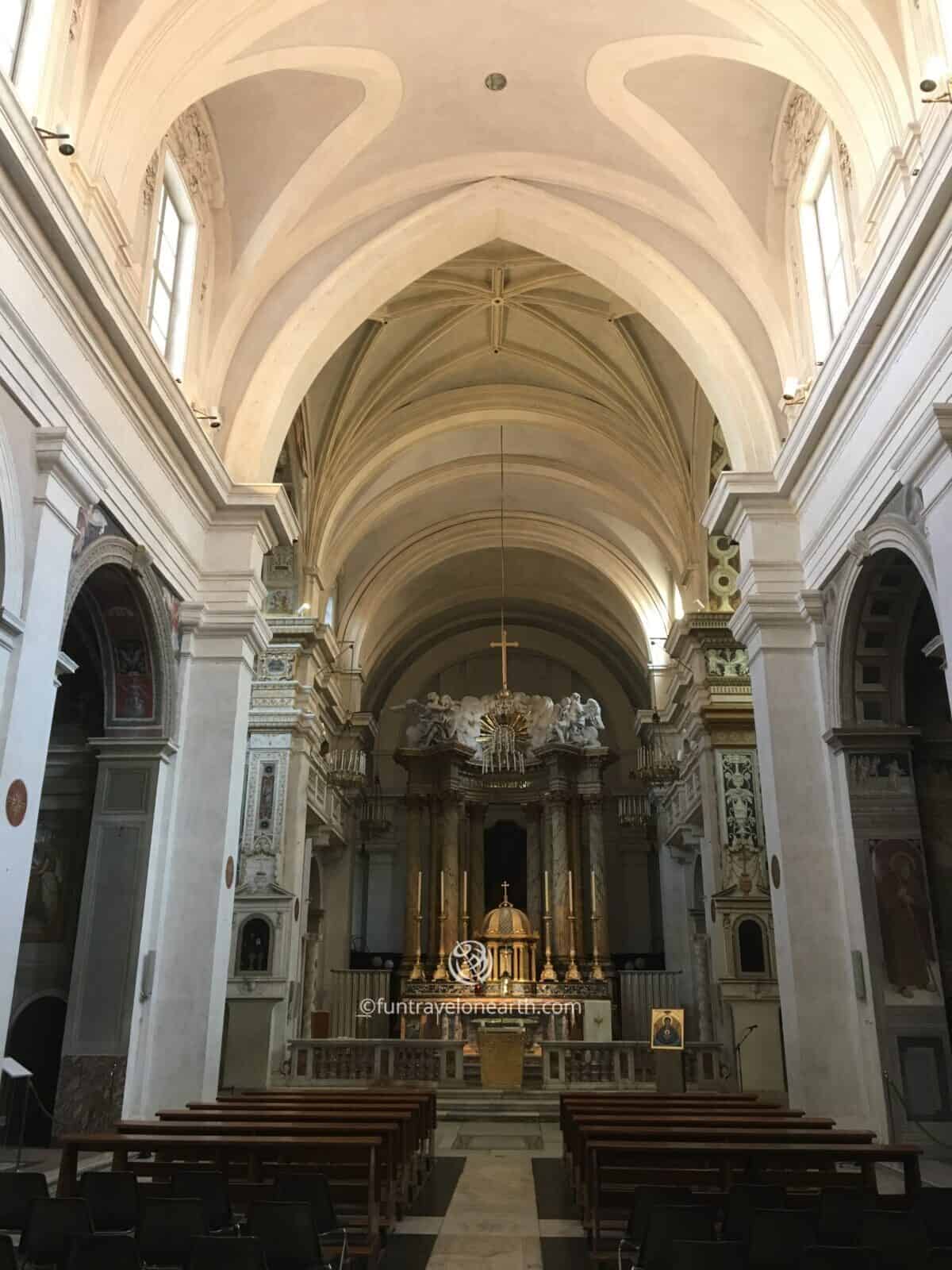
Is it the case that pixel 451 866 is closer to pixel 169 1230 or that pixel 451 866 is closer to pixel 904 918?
pixel 904 918

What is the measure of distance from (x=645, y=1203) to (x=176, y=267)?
9280mm

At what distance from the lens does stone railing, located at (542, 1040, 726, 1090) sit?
13938 mm

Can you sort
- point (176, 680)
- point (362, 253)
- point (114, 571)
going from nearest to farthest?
point (114, 571) < point (176, 680) < point (362, 253)

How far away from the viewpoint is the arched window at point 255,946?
595 inches

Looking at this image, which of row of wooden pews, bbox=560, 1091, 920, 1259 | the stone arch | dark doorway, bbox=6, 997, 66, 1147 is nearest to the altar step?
dark doorway, bbox=6, 997, 66, 1147

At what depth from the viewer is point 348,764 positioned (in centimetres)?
2075

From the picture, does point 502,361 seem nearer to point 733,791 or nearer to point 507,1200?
point 733,791

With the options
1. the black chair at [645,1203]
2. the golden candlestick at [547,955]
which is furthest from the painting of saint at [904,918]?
the golden candlestick at [547,955]

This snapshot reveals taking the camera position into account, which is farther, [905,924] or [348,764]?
[348,764]

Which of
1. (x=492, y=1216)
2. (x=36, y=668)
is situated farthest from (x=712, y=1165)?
(x=36, y=668)

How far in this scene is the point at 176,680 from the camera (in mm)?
10445

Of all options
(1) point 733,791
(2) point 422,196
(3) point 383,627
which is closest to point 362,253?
(2) point 422,196

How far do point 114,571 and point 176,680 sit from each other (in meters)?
1.49

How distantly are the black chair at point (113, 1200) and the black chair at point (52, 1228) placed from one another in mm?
496
